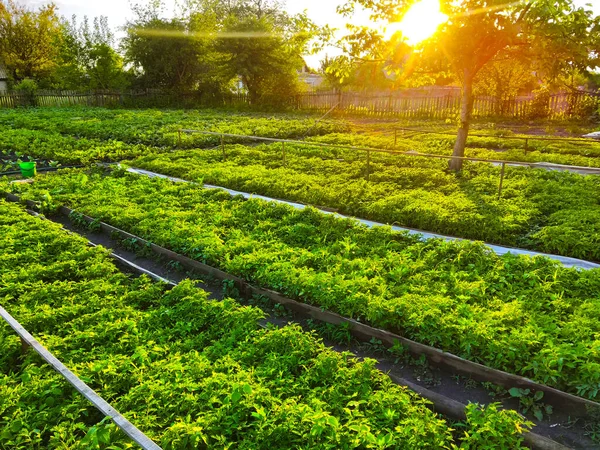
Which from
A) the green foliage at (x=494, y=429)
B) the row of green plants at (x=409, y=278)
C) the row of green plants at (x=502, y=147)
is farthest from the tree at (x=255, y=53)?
the green foliage at (x=494, y=429)

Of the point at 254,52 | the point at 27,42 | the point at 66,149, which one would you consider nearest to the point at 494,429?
the point at 66,149

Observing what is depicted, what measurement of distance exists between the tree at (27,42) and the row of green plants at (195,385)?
4279 cm

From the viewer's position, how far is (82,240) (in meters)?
7.03

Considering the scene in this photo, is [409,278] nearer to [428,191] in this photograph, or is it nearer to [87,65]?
[428,191]

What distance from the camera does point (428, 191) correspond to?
929 centimetres

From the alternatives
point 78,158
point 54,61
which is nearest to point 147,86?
point 54,61

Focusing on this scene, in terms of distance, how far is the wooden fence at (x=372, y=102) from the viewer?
80.2ft

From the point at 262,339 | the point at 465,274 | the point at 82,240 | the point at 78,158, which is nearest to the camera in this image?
the point at 262,339

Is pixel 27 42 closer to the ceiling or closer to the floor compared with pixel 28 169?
closer to the ceiling

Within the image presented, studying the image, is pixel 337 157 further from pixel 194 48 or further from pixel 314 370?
pixel 194 48

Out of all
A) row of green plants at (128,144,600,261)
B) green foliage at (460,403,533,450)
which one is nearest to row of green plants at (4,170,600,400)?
green foliage at (460,403,533,450)

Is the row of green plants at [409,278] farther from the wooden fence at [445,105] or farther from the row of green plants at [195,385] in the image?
the wooden fence at [445,105]

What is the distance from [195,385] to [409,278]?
293 cm

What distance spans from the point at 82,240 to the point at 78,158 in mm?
7859
